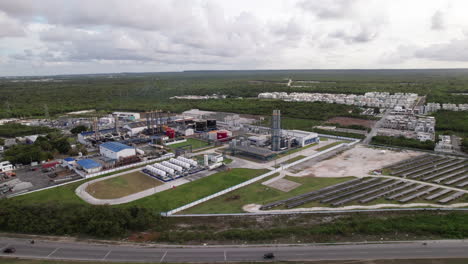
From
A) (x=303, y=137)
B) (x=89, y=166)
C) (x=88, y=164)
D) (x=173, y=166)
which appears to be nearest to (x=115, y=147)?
(x=88, y=164)

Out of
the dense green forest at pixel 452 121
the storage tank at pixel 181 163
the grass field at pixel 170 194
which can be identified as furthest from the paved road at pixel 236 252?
the dense green forest at pixel 452 121

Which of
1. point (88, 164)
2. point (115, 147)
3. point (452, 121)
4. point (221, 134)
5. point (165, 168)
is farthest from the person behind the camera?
point (452, 121)

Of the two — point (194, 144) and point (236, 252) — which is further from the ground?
point (194, 144)

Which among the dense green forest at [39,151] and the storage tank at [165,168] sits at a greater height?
the dense green forest at [39,151]

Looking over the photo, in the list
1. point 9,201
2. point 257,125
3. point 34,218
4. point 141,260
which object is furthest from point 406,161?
point 9,201

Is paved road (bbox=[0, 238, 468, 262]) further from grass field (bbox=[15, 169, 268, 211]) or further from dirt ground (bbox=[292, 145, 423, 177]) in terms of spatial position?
dirt ground (bbox=[292, 145, 423, 177])

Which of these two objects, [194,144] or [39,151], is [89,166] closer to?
[39,151]

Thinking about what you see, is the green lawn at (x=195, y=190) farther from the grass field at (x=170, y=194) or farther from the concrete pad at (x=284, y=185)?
the concrete pad at (x=284, y=185)

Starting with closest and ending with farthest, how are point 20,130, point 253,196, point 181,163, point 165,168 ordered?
point 253,196 → point 165,168 → point 181,163 → point 20,130
